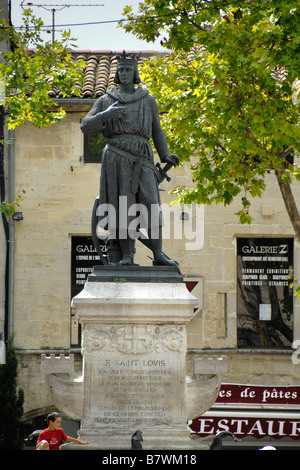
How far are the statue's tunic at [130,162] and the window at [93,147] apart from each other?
1038 centimetres

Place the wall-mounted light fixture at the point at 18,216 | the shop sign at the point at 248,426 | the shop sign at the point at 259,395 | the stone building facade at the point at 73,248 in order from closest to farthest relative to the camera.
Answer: the shop sign at the point at 248,426 → the shop sign at the point at 259,395 → the stone building facade at the point at 73,248 → the wall-mounted light fixture at the point at 18,216

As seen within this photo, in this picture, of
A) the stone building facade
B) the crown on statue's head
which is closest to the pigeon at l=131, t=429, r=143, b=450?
the crown on statue's head

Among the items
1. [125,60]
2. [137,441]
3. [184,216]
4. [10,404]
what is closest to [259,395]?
[184,216]

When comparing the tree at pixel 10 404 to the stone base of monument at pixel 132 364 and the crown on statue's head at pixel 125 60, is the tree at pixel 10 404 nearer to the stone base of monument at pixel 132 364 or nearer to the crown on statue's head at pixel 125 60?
the stone base of monument at pixel 132 364

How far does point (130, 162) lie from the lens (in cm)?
1148

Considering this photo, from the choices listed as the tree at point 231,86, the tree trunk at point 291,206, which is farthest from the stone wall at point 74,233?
the tree trunk at point 291,206

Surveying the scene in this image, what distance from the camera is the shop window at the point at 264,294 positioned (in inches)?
858

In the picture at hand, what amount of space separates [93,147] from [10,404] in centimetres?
559

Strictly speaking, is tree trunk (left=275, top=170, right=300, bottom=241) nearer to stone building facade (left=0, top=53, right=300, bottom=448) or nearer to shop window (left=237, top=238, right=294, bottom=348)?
stone building facade (left=0, top=53, right=300, bottom=448)

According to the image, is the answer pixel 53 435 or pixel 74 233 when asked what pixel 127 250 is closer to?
pixel 53 435

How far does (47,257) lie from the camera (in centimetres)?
2183

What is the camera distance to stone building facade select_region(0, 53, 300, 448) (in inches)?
848

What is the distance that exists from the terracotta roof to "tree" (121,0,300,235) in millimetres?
4015

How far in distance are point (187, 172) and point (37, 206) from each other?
324 centimetres
